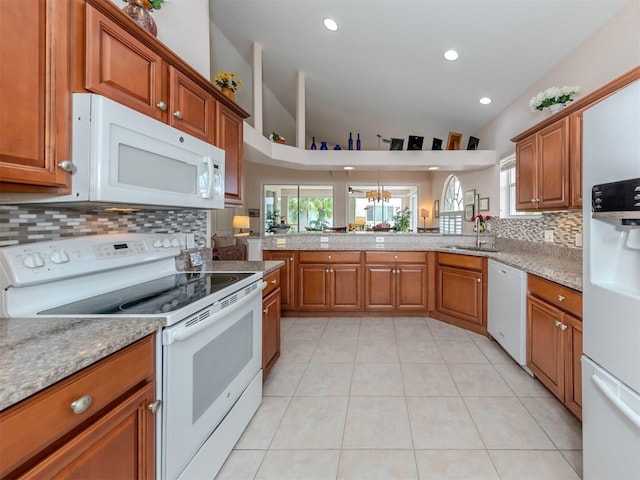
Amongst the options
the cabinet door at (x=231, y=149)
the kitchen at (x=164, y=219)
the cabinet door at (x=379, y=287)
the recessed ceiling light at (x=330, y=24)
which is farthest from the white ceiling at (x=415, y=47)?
the cabinet door at (x=379, y=287)

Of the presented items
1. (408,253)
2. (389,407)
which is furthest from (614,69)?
(389,407)

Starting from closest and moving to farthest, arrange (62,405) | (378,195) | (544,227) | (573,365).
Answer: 1. (62,405)
2. (573,365)
3. (544,227)
4. (378,195)

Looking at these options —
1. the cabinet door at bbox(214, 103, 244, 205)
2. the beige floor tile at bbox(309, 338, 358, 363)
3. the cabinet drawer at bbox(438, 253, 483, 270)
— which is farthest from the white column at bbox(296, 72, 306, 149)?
the beige floor tile at bbox(309, 338, 358, 363)

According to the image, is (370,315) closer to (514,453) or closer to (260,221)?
(514,453)

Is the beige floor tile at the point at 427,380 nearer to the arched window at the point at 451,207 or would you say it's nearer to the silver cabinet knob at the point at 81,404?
the silver cabinet knob at the point at 81,404

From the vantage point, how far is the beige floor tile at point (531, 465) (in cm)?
138

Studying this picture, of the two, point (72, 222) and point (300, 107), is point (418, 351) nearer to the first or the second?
point (72, 222)

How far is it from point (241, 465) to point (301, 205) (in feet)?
23.9

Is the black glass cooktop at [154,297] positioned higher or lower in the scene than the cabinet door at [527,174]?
lower

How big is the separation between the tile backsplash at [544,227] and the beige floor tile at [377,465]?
2222mm

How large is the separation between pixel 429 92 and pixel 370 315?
3.01m

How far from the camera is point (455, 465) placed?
1.44 m

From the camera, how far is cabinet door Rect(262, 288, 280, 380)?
2062mm

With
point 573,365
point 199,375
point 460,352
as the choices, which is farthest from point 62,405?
point 460,352
